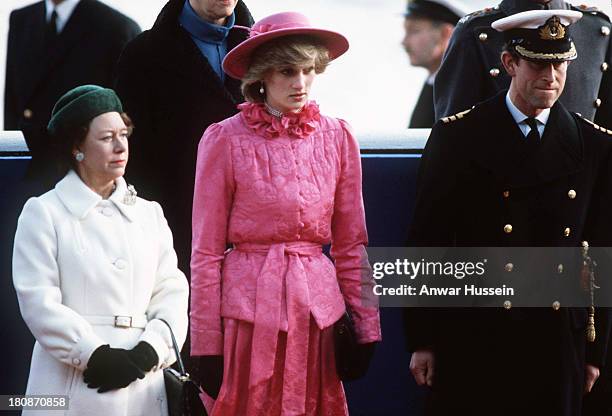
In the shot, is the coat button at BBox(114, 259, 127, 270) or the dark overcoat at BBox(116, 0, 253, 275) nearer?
the coat button at BBox(114, 259, 127, 270)

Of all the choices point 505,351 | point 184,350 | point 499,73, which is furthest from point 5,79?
Answer: point 505,351

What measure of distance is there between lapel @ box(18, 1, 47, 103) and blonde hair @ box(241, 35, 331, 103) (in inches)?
60.1

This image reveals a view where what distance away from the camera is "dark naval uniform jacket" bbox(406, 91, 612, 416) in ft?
15.1

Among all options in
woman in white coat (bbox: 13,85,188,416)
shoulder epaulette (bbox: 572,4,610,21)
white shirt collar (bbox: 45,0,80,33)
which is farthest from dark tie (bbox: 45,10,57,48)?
shoulder epaulette (bbox: 572,4,610,21)

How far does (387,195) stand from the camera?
5160mm

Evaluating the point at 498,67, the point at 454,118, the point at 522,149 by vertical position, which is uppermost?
the point at 498,67

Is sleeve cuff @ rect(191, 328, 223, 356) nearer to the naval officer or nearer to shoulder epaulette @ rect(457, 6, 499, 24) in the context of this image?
the naval officer

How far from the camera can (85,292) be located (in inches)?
173

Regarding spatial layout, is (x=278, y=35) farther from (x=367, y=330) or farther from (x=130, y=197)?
(x=367, y=330)

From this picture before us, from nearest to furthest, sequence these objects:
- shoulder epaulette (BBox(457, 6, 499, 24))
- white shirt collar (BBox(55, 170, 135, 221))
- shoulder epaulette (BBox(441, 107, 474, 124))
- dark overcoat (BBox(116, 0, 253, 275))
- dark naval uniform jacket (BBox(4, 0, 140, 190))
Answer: white shirt collar (BBox(55, 170, 135, 221))
shoulder epaulette (BBox(441, 107, 474, 124))
dark overcoat (BBox(116, 0, 253, 275))
shoulder epaulette (BBox(457, 6, 499, 24))
dark naval uniform jacket (BBox(4, 0, 140, 190))

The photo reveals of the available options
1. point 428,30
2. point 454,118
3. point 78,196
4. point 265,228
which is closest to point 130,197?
point 78,196

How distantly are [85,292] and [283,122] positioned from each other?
755mm

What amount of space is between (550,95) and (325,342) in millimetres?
999

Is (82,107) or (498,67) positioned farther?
(498,67)
